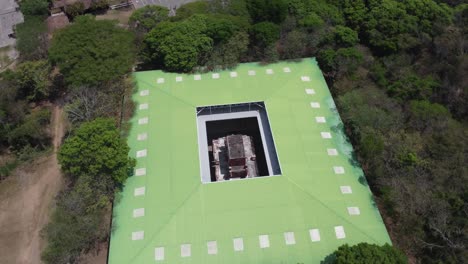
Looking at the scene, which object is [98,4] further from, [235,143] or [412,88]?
→ [412,88]

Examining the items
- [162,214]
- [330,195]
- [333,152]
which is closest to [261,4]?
[333,152]

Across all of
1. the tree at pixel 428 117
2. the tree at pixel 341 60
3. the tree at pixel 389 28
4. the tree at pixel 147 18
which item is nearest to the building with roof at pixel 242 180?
the tree at pixel 341 60

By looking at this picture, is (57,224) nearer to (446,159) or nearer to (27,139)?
(27,139)

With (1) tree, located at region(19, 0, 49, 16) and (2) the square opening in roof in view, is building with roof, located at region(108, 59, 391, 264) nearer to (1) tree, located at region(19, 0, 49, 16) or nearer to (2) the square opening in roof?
(2) the square opening in roof

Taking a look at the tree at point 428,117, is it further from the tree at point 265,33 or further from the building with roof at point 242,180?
the tree at point 265,33

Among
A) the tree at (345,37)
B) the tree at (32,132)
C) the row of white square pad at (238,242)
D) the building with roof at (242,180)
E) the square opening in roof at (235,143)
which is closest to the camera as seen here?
the row of white square pad at (238,242)

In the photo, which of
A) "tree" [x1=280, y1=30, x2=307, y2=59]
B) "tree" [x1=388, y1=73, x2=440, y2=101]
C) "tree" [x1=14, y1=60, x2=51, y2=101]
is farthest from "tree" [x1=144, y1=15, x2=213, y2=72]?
"tree" [x1=388, y1=73, x2=440, y2=101]
